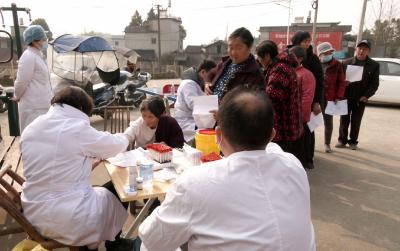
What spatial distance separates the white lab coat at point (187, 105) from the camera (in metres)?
3.91

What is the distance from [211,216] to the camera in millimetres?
1038

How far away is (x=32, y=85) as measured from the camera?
4207mm

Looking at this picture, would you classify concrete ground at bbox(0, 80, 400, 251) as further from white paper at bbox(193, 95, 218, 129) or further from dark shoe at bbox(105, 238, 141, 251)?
white paper at bbox(193, 95, 218, 129)

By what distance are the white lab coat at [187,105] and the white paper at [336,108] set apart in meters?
2.27

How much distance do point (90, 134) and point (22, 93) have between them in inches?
105

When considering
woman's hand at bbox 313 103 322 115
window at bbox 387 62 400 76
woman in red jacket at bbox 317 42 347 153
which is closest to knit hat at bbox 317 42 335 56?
woman in red jacket at bbox 317 42 347 153

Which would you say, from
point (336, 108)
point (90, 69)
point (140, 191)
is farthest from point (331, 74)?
point (90, 69)

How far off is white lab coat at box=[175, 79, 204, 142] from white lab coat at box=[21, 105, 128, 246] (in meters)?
1.91

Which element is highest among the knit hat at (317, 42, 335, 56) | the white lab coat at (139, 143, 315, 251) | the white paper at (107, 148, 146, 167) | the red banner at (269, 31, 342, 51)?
the red banner at (269, 31, 342, 51)

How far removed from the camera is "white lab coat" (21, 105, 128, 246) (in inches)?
78.0

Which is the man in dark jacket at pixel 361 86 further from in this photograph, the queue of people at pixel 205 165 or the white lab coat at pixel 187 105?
the white lab coat at pixel 187 105

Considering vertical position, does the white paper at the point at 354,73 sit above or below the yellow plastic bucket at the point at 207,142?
above

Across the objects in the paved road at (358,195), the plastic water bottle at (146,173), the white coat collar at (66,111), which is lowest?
the paved road at (358,195)

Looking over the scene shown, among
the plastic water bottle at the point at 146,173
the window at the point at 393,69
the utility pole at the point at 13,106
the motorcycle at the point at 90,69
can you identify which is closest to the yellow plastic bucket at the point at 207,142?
the plastic water bottle at the point at 146,173
